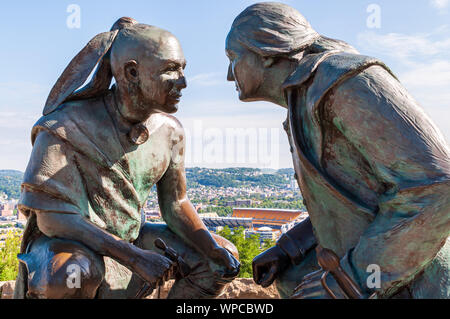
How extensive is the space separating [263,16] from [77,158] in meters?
1.68

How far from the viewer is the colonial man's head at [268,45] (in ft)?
11.0

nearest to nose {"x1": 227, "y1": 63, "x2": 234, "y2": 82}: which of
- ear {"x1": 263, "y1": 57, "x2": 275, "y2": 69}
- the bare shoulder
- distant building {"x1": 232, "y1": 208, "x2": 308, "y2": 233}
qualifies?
ear {"x1": 263, "y1": 57, "x2": 275, "y2": 69}

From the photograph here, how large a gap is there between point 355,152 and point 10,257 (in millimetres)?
9845

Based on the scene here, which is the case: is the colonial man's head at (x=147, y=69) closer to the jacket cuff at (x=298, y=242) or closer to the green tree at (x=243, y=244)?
the jacket cuff at (x=298, y=242)

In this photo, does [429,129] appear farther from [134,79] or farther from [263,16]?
[134,79]

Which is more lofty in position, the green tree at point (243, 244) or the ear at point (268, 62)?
the ear at point (268, 62)

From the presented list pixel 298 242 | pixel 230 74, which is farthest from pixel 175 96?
pixel 298 242

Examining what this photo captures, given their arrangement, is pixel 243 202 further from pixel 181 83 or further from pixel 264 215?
pixel 181 83

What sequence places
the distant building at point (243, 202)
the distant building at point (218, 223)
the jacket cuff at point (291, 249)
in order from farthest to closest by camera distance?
the distant building at point (243, 202) → the distant building at point (218, 223) → the jacket cuff at point (291, 249)

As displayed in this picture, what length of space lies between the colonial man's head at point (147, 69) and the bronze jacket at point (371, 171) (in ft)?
3.51

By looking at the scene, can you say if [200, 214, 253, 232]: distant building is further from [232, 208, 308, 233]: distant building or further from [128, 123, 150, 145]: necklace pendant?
[232, 208, 308, 233]: distant building

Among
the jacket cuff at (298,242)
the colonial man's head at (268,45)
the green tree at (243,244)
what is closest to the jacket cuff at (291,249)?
the jacket cuff at (298,242)

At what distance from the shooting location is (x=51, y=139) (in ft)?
12.7

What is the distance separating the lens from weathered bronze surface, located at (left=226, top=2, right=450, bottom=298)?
2727 mm
